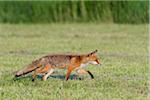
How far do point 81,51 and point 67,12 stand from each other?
34.9 feet

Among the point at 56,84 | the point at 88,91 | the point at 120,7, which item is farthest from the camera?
the point at 120,7

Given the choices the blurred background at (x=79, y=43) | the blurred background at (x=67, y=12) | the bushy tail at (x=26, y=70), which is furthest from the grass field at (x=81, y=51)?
the blurred background at (x=67, y=12)

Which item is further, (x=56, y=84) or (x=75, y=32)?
(x=75, y=32)

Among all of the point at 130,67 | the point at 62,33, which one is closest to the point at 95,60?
the point at 130,67

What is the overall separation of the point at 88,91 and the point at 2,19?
17837mm

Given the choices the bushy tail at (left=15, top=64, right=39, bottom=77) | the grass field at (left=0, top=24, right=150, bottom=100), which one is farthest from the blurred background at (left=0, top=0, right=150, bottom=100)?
the bushy tail at (left=15, top=64, right=39, bottom=77)

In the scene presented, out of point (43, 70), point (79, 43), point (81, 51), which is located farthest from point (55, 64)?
point (79, 43)

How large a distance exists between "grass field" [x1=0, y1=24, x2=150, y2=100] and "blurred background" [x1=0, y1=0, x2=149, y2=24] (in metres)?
1.13

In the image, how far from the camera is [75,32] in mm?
22500

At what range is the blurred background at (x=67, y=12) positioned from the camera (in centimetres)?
2680

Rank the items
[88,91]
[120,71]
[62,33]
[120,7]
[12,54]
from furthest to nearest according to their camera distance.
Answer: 1. [120,7]
2. [62,33]
3. [12,54]
4. [120,71]
5. [88,91]

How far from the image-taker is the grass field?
9438mm

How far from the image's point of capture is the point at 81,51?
1647 centimetres

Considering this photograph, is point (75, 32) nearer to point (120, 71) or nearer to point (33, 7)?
point (33, 7)
